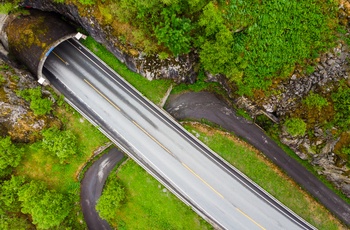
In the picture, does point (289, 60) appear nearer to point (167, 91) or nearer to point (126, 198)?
point (167, 91)

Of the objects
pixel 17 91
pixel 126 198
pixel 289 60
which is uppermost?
pixel 289 60

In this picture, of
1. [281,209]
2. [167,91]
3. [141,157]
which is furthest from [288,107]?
[141,157]

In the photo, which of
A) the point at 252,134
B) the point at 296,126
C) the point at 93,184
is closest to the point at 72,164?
the point at 93,184

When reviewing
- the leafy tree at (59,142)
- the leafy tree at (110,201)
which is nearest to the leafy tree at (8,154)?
the leafy tree at (59,142)

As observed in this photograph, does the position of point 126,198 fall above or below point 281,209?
below

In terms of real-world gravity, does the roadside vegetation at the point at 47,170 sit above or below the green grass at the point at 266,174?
below

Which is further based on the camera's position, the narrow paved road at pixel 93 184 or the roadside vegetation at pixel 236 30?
the narrow paved road at pixel 93 184

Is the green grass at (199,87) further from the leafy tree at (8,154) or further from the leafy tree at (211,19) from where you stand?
the leafy tree at (8,154)

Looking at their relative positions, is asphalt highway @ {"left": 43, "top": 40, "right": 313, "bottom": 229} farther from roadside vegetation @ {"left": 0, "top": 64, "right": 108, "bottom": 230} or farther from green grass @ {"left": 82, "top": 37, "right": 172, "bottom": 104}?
roadside vegetation @ {"left": 0, "top": 64, "right": 108, "bottom": 230}
